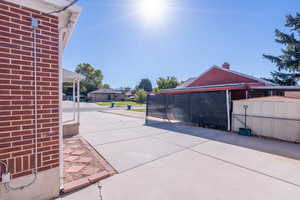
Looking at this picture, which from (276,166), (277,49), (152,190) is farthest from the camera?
(277,49)

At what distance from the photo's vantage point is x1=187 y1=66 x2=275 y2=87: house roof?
11875mm

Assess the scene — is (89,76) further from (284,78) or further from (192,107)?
(284,78)

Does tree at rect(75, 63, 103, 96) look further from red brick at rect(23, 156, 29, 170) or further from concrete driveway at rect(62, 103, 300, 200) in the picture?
red brick at rect(23, 156, 29, 170)

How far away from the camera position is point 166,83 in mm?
37469

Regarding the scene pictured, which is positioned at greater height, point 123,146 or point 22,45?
point 22,45

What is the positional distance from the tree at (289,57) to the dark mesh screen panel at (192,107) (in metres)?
11.7

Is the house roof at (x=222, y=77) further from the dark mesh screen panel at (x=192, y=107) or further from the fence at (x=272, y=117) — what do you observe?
the fence at (x=272, y=117)

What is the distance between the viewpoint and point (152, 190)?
2.49 meters

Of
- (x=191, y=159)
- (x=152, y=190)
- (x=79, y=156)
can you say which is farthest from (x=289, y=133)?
(x=79, y=156)

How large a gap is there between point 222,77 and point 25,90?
14.8 metres

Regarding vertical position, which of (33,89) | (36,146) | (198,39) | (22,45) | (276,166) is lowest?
(276,166)

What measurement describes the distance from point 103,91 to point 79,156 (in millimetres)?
45143

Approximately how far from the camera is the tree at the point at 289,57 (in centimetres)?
1373

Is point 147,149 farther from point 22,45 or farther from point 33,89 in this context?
point 22,45
